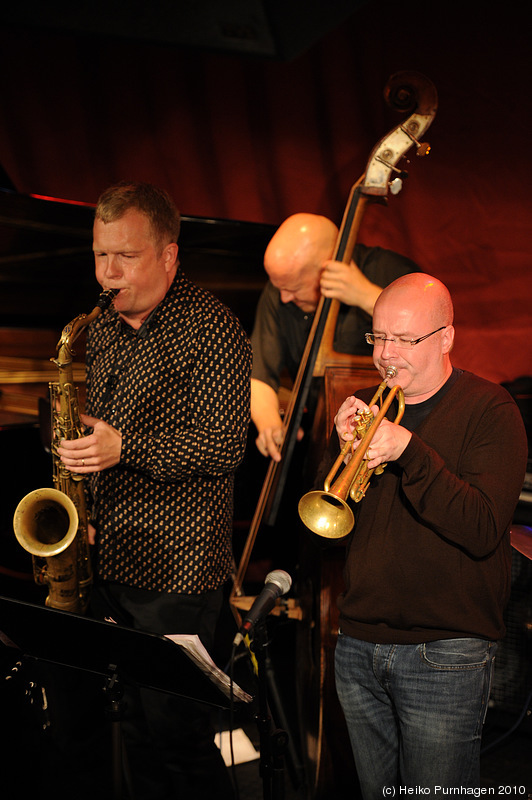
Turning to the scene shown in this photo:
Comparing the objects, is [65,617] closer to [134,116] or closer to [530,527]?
[530,527]

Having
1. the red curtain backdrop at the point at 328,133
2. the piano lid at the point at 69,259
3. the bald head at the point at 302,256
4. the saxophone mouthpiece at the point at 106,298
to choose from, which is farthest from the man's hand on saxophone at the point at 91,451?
the red curtain backdrop at the point at 328,133

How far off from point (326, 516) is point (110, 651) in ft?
2.04

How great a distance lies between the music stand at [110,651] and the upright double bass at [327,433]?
0.74 metres

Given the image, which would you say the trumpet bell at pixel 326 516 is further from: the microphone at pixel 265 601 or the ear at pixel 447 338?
the ear at pixel 447 338

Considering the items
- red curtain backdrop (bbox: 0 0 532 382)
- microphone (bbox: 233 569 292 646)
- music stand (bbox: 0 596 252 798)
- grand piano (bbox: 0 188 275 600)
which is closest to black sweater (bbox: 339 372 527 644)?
microphone (bbox: 233 569 292 646)

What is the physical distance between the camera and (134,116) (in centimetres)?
399

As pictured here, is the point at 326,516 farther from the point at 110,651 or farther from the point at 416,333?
the point at 110,651

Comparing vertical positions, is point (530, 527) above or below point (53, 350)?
below

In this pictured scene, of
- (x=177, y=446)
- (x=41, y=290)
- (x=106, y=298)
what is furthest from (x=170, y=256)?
(x=41, y=290)

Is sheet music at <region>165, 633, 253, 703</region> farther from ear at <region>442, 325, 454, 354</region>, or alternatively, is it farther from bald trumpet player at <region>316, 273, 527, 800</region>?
ear at <region>442, 325, 454, 354</region>

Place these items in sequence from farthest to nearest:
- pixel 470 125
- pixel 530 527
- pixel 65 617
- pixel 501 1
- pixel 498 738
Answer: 1. pixel 470 125
2. pixel 501 1
3. pixel 498 738
4. pixel 530 527
5. pixel 65 617

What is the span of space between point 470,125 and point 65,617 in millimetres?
2921

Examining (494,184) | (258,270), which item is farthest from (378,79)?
(258,270)

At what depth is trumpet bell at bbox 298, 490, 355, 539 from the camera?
1.73m
